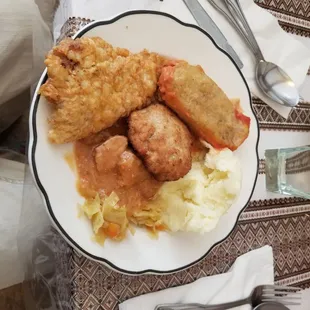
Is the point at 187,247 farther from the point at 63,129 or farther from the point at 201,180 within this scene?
the point at 63,129

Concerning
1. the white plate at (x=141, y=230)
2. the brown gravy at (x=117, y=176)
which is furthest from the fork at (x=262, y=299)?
the brown gravy at (x=117, y=176)

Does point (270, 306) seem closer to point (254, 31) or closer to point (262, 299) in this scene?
point (262, 299)

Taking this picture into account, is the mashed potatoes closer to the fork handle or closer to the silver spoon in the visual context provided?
the fork handle

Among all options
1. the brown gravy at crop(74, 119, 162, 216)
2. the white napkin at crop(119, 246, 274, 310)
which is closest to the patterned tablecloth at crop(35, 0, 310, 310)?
the white napkin at crop(119, 246, 274, 310)

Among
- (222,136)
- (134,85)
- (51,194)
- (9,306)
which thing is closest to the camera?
(51,194)

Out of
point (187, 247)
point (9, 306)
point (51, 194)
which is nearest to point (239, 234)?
point (187, 247)

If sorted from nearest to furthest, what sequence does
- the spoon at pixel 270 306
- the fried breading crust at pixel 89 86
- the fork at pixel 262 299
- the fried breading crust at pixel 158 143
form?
the fried breading crust at pixel 89 86, the fried breading crust at pixel 158 143, the fork at pixel 262 299, the spoon at pixel 270 306

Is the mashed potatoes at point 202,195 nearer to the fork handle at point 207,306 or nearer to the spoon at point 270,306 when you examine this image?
the fork handle at point 207,306
